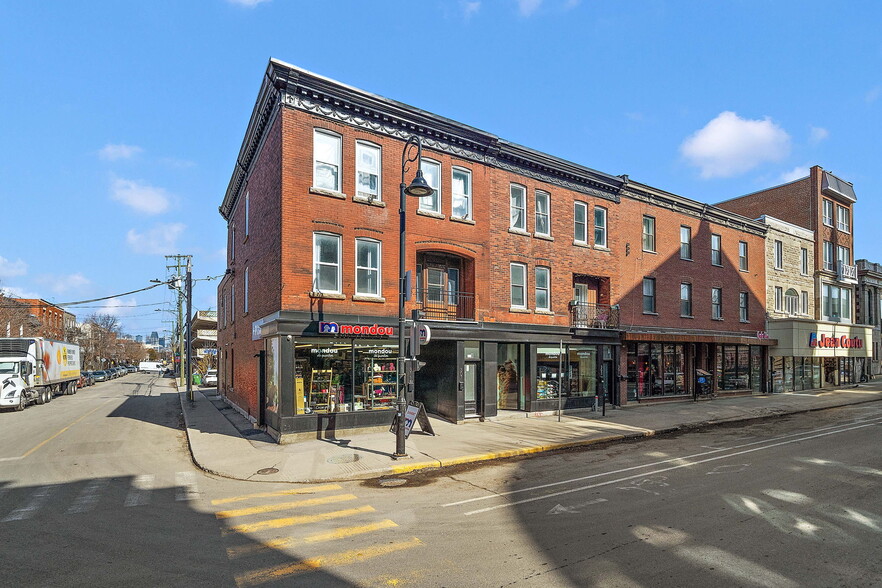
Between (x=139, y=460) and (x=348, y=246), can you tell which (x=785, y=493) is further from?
(x=139, y=460)

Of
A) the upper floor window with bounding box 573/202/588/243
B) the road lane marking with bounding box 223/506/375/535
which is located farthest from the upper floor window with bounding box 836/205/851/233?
the road lane marking with bounding box 223/506/375/535

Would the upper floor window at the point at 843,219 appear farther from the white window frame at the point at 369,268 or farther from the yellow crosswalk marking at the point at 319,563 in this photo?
the yellow crosswalk marking at the point at 319,563

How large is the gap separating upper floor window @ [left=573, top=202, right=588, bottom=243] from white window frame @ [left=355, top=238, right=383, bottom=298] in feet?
31.6

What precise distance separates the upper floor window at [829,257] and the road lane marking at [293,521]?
1521 inches

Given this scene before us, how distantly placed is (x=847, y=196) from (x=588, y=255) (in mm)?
26812

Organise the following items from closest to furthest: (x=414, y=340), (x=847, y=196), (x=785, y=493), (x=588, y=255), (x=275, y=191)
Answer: (x=785, y=493)
(x=414, y=340)
(x=275, y=191)
(x=588, y=255)
(x=847, y=196)

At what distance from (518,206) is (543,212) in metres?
1.38

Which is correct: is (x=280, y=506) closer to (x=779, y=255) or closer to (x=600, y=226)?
(x=600, y=226)

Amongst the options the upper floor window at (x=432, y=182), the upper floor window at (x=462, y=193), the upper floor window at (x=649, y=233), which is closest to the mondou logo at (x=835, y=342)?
the upper floor window at (x=649, y=233)

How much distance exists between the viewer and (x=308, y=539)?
6758 millimetres

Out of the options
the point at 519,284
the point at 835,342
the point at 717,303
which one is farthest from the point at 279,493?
the point at 835,342

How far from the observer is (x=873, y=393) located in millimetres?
28938

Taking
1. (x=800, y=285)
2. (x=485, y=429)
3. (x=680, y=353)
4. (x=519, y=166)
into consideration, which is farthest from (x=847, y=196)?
(x=485, y=429)

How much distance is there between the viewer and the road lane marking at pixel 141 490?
8.80 meters
